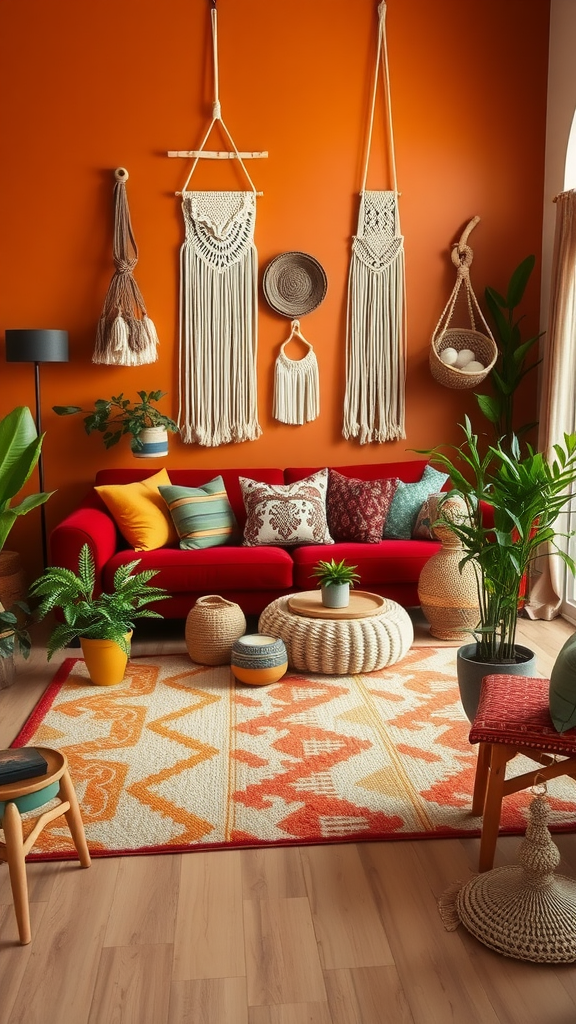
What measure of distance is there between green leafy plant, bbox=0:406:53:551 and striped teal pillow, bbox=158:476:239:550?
1.45 meters

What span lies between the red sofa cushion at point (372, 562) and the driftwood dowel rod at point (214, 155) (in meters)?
2.27

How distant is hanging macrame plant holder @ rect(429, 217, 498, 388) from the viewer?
5.12 m

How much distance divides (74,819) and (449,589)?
2.46 m

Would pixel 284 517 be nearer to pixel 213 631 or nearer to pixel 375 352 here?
pixel 213 631

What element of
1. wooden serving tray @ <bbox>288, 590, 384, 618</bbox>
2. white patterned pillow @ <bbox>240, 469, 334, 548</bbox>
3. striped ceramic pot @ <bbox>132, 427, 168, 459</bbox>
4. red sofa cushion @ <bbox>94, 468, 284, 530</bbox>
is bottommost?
wooden serving tray @ <bbox>288, 590, 384, 618</bbox>

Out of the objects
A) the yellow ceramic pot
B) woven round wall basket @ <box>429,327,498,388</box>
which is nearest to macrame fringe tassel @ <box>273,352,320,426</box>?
woven round wall basket @ <box>429,327,498,388</box>

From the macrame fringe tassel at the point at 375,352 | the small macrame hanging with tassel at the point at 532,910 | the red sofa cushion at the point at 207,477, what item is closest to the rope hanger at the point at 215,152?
the macrame fringe tassel at the point at 375,352

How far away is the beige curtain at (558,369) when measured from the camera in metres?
4.79

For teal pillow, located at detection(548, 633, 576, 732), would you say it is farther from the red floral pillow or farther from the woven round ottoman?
the red floral pillow

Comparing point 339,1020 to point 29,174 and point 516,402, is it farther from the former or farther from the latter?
point 29,174

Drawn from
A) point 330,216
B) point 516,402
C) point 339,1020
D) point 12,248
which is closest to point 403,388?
point 516,402

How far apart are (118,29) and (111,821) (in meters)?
4.28

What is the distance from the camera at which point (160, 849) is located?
2.55m

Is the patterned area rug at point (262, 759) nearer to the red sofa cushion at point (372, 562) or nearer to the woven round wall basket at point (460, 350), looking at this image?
the red sofa cushion at point (372, 562)
